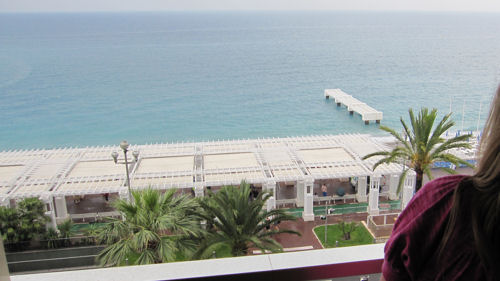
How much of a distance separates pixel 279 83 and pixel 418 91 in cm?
1394

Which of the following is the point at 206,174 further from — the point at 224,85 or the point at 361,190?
the point at 224,85

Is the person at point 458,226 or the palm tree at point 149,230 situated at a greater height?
the person at point 458,226

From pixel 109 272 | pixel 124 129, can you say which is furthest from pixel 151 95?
pixel 109 272

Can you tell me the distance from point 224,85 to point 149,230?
39892 mm

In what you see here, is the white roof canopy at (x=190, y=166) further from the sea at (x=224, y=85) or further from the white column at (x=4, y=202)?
the sea at (x=224, y=85)

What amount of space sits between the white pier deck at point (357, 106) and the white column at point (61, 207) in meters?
21.1

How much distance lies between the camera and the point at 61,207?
1134 centimetres

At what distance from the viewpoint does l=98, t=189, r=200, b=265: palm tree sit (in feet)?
18.3

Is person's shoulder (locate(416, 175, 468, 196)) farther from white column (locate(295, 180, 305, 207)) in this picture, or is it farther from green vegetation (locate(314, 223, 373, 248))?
white column (locate(295, 180, 305, 207))

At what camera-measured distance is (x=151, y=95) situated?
42312 millimetres

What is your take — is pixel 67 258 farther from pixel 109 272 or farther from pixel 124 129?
pixel 124 129

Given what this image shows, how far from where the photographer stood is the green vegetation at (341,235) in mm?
9406

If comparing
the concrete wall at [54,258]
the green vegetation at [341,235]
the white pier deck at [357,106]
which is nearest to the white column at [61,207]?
the concrete wall at [54,258]

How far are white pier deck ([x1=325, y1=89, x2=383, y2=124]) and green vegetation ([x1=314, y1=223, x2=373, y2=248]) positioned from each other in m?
18.4
